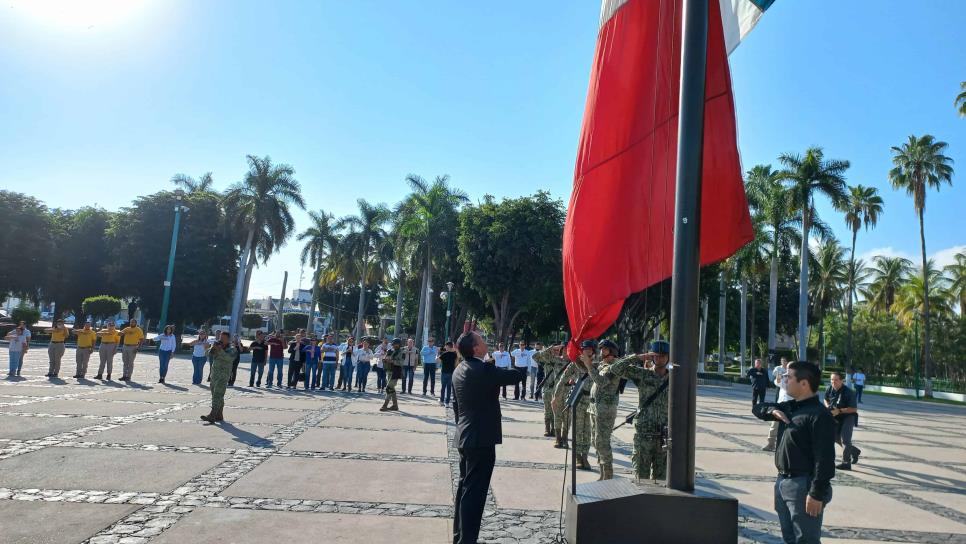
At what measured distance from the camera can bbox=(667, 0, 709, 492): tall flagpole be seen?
4223 millimetres

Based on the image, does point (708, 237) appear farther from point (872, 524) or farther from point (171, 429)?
point (171, 429)

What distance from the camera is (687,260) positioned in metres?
4.28

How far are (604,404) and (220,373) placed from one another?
24.0 feet

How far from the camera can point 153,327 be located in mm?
69500

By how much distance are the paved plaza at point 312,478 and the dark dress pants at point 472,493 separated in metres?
0.47

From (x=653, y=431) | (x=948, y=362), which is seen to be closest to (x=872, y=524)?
(x=653, y=431)

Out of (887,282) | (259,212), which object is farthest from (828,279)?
(259,212)

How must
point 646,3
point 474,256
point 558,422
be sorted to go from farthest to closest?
point 474,256 → point 558,422 → point 646,3

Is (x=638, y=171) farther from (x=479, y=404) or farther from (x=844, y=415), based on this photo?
(x=844, y=415)

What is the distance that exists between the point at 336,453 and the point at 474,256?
1226 inches

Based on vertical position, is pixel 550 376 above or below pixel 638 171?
below

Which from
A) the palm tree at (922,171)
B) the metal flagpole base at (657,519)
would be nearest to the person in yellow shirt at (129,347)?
the metal flagpole base at (657,519)

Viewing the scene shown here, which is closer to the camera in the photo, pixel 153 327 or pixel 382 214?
pixel 382 214

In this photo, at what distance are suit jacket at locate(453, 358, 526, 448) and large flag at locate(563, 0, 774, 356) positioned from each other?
2.84 ft
